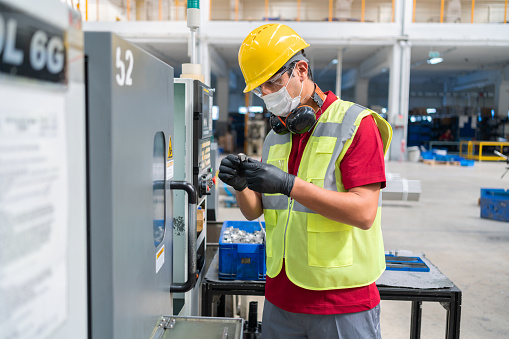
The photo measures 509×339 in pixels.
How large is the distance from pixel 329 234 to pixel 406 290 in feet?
3.76

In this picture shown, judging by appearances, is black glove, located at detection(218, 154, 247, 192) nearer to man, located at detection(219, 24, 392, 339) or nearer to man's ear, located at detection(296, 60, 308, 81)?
man, located at detection(219, 24, 392, 339)

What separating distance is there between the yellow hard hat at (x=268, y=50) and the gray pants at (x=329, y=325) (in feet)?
2.94

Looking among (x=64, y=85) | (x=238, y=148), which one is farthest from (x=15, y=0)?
(x=238, y=148)

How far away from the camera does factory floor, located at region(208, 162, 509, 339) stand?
11.6ft

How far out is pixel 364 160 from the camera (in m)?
1.43

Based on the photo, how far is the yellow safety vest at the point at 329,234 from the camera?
1499 millimetres

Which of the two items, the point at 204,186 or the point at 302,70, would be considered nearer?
the point at 302,70

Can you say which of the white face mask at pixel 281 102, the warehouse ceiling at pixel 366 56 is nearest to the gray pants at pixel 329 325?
the white face mask at pixel 281 102

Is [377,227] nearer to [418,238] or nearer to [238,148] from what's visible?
[418,238]

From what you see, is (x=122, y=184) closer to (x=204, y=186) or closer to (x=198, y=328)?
(x=198, y=328)

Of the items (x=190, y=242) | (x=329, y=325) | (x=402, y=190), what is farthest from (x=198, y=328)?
(x=402, y=190)

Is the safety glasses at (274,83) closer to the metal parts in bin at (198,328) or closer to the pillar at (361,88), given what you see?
the metal parts in bin at (198,328)

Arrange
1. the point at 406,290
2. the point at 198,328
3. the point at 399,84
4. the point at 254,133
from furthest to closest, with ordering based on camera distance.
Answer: the point at 254,133 → the point at 399,84 → the point at 406,290 → the point at 198,328

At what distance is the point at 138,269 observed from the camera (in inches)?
41.1
